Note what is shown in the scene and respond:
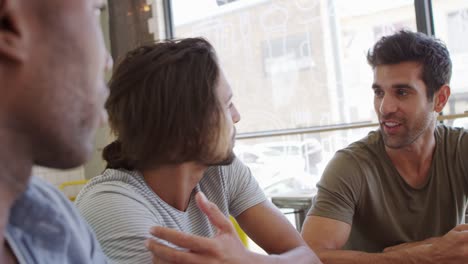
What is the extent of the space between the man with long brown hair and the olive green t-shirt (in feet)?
1.47

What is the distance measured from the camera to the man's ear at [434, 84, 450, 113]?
1.91 metres

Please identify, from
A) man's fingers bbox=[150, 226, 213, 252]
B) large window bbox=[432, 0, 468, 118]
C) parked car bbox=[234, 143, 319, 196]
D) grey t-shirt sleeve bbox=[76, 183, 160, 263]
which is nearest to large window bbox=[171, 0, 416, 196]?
parked car bbox=[234, 143, 319, 196]

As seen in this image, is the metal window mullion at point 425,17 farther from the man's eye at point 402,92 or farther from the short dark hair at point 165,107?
the short dark hair at point 165,107

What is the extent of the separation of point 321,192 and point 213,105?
70 centimetres

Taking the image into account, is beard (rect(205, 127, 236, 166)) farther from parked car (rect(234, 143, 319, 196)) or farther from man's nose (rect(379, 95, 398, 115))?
parked car (rect(234, 143, 319, 196))

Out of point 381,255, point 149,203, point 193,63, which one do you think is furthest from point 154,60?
point 381,255

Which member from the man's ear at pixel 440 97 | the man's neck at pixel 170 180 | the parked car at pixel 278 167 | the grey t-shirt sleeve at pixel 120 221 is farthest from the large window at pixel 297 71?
the grey t-shirt sleeve at pixel 120 221

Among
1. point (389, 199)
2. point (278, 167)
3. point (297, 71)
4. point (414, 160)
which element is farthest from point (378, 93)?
point (278, 167)

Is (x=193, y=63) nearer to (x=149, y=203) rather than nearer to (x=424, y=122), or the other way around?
(x=149, y=203)

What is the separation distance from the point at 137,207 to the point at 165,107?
25cm

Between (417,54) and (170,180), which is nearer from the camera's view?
(170,180)

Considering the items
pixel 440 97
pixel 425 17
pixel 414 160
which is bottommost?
pixel 414 160

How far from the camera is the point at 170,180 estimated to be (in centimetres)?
118

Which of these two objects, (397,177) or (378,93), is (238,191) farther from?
(378,93)
